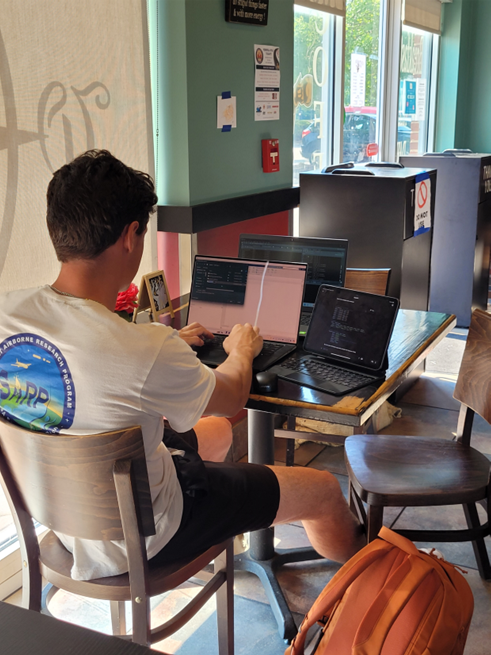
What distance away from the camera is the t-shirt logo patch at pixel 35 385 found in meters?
1.22

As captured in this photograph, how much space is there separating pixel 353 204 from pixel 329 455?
1.24m

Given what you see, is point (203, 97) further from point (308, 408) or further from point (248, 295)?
point (308, 408)

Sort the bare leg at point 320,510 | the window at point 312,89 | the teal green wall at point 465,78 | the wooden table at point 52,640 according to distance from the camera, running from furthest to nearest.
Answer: the teal green wall at point 465,78 < the window at point 312,89 < the bare leg at point 320,510 < the wooden table at point 52,640

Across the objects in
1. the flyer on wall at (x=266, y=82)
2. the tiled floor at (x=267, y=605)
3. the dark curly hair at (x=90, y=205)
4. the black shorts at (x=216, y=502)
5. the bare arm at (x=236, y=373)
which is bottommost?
the tiled floor at (x=267, y=605)

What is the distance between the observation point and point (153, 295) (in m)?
2.17

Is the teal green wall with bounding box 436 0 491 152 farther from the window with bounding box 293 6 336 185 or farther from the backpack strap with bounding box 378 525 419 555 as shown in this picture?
the backpack strap with bounding box 378 525 419 555

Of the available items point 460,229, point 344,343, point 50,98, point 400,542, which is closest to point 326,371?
point 344,343

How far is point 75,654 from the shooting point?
0.53 meters

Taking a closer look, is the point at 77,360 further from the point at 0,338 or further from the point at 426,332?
the point at 426,332

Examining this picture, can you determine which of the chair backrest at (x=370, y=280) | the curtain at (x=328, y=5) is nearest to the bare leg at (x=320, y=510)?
the chair backrest at (x=370, y=280)

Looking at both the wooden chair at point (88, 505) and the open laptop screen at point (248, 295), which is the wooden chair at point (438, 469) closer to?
the open laptop screen at point (248, 295)

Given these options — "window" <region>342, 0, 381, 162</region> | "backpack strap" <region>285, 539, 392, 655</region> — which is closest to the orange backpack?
"backpack strap" <region>285, 539, 392, 655</region>

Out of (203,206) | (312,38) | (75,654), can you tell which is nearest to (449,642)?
(75,654)

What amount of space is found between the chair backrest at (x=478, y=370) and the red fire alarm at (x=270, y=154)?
1.44m
